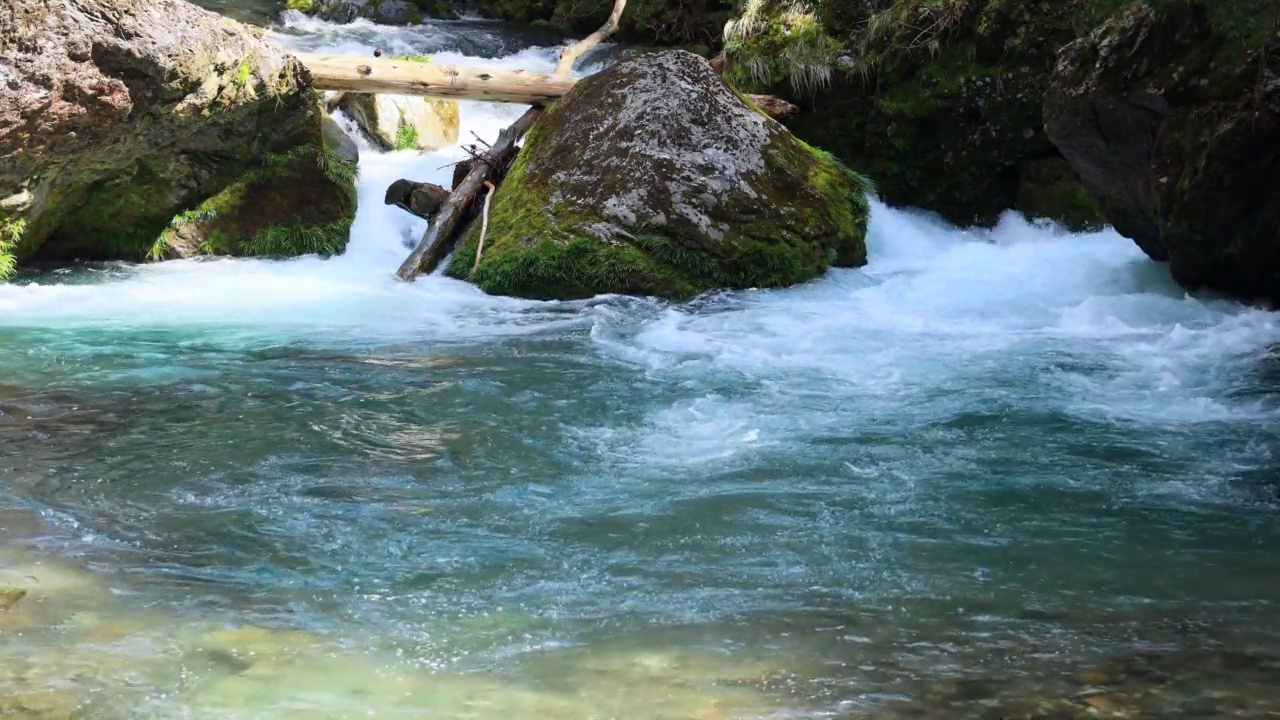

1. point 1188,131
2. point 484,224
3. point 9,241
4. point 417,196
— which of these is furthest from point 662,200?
point 9,241

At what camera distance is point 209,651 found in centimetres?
357

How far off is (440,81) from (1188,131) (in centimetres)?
661

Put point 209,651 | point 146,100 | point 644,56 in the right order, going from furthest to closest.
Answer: point 644,56 < point 146,100 < point 209,651

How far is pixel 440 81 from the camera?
37.9 feet

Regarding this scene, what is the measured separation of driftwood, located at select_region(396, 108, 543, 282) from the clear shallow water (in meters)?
1.78

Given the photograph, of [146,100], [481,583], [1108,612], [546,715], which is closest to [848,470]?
[1108,612]

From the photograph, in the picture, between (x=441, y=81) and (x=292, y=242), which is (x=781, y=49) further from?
(x=292, y=242)

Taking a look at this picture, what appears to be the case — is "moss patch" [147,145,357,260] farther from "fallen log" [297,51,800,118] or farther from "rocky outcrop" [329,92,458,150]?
"rocky outcrop" [329,92,458,150]

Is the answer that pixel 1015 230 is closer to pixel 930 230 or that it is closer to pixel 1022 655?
pixel 930 230

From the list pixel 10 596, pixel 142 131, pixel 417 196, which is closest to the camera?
pixel 10 596

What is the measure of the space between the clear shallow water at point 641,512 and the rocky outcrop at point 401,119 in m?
4.53

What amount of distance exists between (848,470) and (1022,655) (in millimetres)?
1784

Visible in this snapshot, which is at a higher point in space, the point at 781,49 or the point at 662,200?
the point at 781,49

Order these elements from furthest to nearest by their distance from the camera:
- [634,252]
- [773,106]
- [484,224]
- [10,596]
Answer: [773,106] < [484,224] < [634,252] < [10,596]
